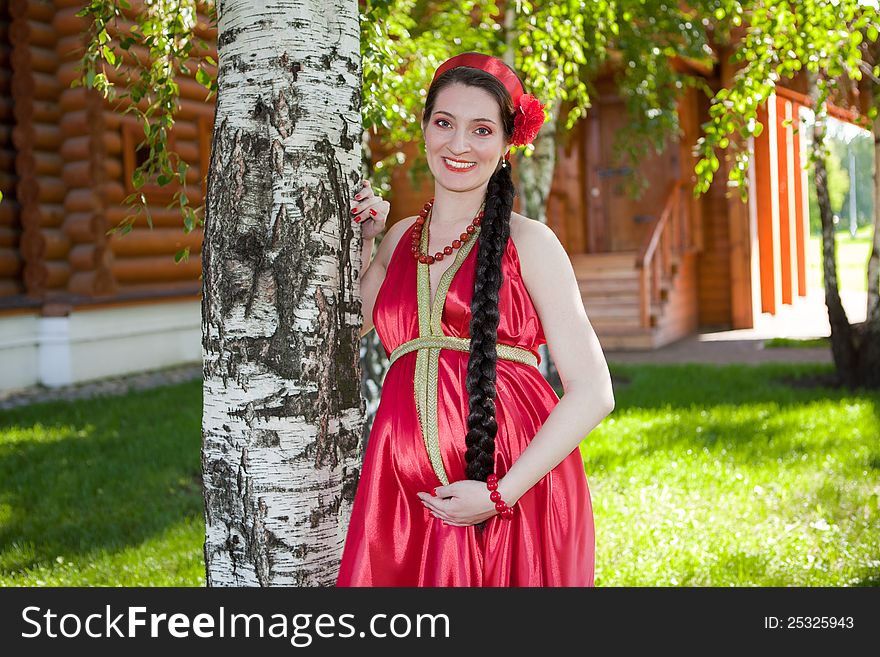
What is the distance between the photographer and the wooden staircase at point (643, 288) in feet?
35.1

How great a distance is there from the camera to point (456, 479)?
1800mm

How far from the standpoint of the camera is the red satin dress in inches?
71.1

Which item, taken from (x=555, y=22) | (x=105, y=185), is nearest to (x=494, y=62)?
(x=555, y=22)

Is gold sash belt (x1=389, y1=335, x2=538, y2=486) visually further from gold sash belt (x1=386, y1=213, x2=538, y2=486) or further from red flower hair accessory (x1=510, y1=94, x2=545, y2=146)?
red flower hair accessory (x1=510, y1=94, x2=545, y2=146)

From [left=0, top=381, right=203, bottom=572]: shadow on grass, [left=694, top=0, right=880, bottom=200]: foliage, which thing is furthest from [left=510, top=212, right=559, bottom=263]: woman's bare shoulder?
[left=0, top=381, right=203, bottom=572]: shadow on grass

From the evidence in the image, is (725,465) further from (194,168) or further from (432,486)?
(194,168)

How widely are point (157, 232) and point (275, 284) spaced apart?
8.31 m

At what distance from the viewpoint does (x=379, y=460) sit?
186 cm

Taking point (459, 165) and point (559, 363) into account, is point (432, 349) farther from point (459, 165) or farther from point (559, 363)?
point (459, 165)

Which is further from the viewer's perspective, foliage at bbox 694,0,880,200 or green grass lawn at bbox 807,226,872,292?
green grass lawn at bbox 807,226,872,292

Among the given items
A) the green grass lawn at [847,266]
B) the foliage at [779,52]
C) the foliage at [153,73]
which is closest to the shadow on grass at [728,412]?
the green grass lawn at [847,266]

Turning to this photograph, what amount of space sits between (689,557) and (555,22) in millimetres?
2637

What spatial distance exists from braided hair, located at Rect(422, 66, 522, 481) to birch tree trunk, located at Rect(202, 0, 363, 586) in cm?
35

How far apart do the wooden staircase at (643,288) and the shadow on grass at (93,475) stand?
5.35 m
